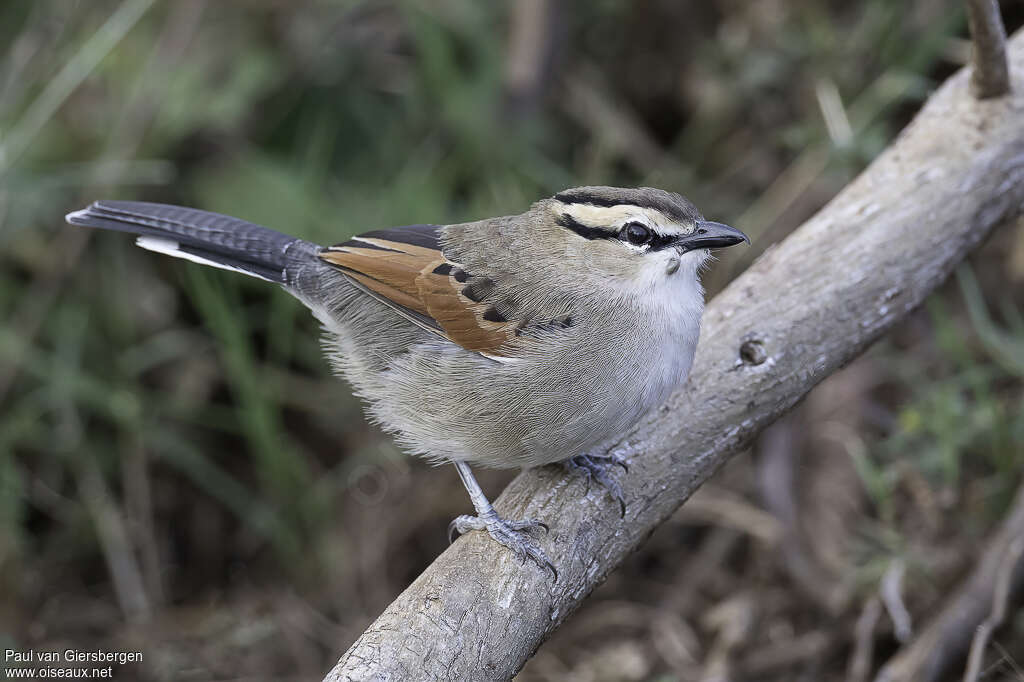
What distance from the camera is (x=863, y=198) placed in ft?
12.8

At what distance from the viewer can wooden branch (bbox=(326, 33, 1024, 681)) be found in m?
3.27

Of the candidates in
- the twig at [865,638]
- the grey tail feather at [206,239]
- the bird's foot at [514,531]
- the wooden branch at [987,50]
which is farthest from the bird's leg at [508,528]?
the wooden branch at [987,50]

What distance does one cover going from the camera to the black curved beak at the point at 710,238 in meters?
3.34

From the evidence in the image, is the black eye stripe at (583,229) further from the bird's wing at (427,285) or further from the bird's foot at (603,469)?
the bird's foot at (603,469)

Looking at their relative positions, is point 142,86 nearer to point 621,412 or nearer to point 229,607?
point 229,607

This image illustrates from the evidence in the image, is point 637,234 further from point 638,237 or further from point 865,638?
point 865,638

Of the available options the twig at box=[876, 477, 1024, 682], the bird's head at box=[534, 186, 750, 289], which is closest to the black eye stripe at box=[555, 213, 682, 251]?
the bird's head at box=[534, 186, 750, 289]

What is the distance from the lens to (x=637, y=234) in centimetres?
343

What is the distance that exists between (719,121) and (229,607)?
4145mm

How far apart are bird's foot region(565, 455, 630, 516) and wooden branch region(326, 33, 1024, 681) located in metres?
0.03

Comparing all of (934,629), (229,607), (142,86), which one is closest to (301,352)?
(229,607)

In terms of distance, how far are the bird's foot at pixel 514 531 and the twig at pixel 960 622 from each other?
1720 millimetres

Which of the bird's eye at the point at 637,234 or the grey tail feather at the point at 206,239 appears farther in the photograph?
the grey tail feather at the point at 206,239

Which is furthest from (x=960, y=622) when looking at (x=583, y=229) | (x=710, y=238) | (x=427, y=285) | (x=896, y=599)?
(x=427, y=285)
